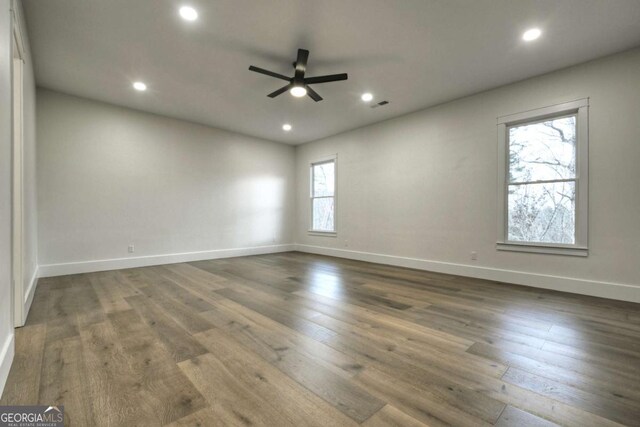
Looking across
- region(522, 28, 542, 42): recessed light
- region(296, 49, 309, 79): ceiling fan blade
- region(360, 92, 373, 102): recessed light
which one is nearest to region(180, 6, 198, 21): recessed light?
region(296, 49, 309, 79): ceiling fan blade

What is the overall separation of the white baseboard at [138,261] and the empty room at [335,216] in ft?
0.11

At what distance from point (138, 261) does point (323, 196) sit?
13.4 ft

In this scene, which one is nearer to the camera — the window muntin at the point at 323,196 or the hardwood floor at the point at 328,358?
the hardwood floor at the point at 328,358

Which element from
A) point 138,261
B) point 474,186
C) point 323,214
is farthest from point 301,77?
point 138,261

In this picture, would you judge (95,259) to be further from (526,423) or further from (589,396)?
(589,396)

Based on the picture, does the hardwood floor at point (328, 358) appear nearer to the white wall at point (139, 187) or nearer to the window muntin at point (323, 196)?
the white wall at point (139, 187)

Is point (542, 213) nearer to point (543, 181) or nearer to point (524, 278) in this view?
point (543, 181)

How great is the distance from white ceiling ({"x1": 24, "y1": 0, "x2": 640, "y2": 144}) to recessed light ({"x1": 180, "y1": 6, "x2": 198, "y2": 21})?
0.06 m

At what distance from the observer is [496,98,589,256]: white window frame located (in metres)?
3.50

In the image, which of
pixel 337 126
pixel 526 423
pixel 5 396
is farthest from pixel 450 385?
pixel 337 126

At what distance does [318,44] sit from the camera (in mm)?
3170

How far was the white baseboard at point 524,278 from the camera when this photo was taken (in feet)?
10.8

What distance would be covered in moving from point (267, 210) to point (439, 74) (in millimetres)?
4786

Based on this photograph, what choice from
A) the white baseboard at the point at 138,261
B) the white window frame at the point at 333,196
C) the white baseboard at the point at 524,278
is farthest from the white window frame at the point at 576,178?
the white baseboard at the point at 138,261
